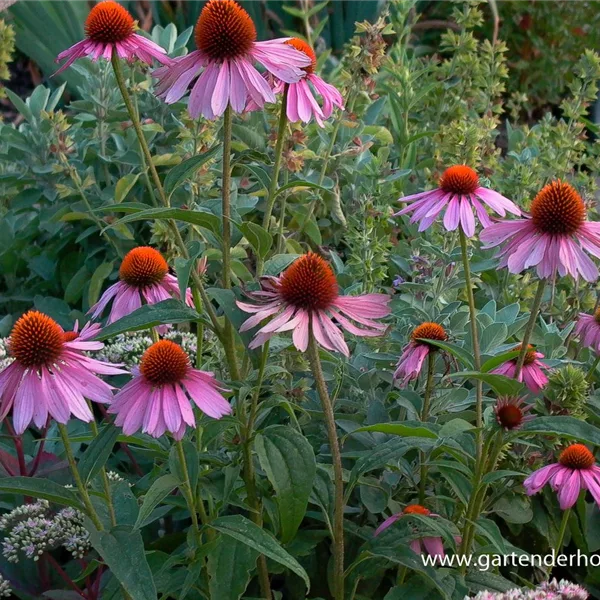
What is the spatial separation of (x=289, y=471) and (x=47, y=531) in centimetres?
44

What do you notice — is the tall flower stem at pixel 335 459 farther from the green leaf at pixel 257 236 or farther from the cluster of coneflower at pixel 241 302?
the green leaf at pixel 257 236

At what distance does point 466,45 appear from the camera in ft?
8.12

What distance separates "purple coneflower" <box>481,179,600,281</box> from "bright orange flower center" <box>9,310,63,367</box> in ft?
1.90

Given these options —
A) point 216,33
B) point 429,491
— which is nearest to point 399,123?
point 429,491

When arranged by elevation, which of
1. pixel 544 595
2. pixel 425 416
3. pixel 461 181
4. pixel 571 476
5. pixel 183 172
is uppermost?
pixel 461 181

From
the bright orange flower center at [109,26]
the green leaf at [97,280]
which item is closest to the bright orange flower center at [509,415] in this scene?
the bright orange flower center at [109,26]

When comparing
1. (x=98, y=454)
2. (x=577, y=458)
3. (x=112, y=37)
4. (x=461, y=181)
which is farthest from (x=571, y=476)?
(x=112, y=37)

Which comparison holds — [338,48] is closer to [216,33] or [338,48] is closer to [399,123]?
[399,123]

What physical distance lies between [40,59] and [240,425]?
338cm

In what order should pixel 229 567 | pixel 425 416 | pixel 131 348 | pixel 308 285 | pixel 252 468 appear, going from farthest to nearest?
pixel 131 348, pixel 425 416, pixel 252 468, pixel 229 567, pixel 308 285

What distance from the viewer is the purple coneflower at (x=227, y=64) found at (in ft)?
3.74

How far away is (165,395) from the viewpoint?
1.14 metres

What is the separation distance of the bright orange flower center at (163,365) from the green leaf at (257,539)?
0.20 m

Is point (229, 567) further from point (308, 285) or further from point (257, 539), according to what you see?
point (308, 285)
